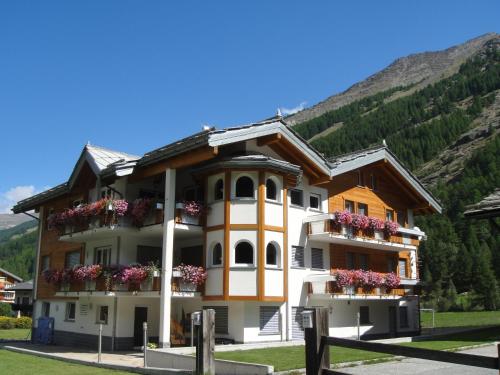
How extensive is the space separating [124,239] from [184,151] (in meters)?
6.09

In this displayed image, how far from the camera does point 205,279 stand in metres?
24.9

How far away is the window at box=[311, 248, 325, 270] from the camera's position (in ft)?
91.5

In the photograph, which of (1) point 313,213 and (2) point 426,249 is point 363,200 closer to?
(1) point 313,213

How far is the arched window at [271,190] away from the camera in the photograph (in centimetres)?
2597

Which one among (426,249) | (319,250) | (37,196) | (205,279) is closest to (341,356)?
(205,279)

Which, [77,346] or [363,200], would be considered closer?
[77,346]

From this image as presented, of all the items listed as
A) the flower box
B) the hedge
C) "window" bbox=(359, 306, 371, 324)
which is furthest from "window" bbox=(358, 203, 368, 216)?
the hedge

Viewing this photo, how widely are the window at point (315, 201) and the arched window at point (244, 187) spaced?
4393 millimetres

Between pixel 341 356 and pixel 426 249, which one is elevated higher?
pixel 426 249

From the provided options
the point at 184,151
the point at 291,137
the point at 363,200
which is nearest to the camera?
the point at 184,151

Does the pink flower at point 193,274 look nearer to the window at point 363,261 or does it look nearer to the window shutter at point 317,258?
the window shutter at point 317,258

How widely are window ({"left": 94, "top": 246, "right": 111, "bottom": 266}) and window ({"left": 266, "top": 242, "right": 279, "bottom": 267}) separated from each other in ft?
27.3

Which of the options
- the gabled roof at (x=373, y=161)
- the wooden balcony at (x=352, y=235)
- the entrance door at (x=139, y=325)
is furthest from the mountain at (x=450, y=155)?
the entrance door at (x=139, y=325)

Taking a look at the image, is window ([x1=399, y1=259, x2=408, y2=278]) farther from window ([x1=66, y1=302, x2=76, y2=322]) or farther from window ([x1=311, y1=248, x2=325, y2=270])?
window ([x1=66, y1=302, x2=76, y2=322])
